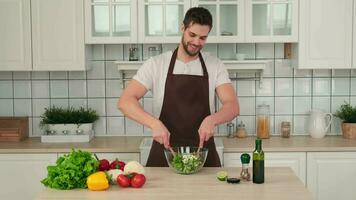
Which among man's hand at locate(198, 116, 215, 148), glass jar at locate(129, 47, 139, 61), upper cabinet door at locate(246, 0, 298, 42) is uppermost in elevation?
upper cabinet door at locate(246, 0, 298, 42)

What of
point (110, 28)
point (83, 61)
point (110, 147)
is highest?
point (110, 28)

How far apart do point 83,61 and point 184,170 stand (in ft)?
5.41

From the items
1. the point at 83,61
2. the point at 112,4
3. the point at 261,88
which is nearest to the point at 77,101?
the point at 83,61

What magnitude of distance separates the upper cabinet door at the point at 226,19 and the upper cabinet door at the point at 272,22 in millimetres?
85

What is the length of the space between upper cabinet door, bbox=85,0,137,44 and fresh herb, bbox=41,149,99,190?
1.67 meters

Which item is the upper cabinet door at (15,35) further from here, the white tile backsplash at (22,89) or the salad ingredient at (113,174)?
the salad ingredient at (113,174)

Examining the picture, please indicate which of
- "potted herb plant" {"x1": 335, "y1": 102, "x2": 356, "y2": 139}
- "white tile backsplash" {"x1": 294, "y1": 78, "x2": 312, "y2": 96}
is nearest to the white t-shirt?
"white tile backsplash" {"x1": 294, "y1": 78, "x2": 312, "y2": 96}

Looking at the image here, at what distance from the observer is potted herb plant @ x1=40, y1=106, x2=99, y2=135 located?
12.9ft

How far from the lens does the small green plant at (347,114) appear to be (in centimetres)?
394

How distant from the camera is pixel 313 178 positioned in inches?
144

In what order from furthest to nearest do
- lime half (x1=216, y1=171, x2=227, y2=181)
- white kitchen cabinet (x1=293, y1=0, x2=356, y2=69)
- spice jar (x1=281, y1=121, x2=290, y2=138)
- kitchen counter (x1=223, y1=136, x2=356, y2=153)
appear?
spice jar (x1=281, y1=121, x2=290, y2=138) → white kitchen cabinet (x1=293, y1=0, x2=356, y2=69) → kitchen counter (x1=223, y1=136, x2=356, y2=153) → lime half (x1=216, y1=171, x2=227, y2=181)

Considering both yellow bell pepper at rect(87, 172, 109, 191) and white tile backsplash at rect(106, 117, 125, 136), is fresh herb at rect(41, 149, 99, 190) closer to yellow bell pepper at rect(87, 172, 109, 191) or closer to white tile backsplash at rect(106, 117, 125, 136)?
yellow bell pepper at rect(87, 172, 109, 191)

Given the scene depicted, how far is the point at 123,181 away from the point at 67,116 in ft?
6.13

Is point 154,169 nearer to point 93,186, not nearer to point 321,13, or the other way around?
point 93,186
